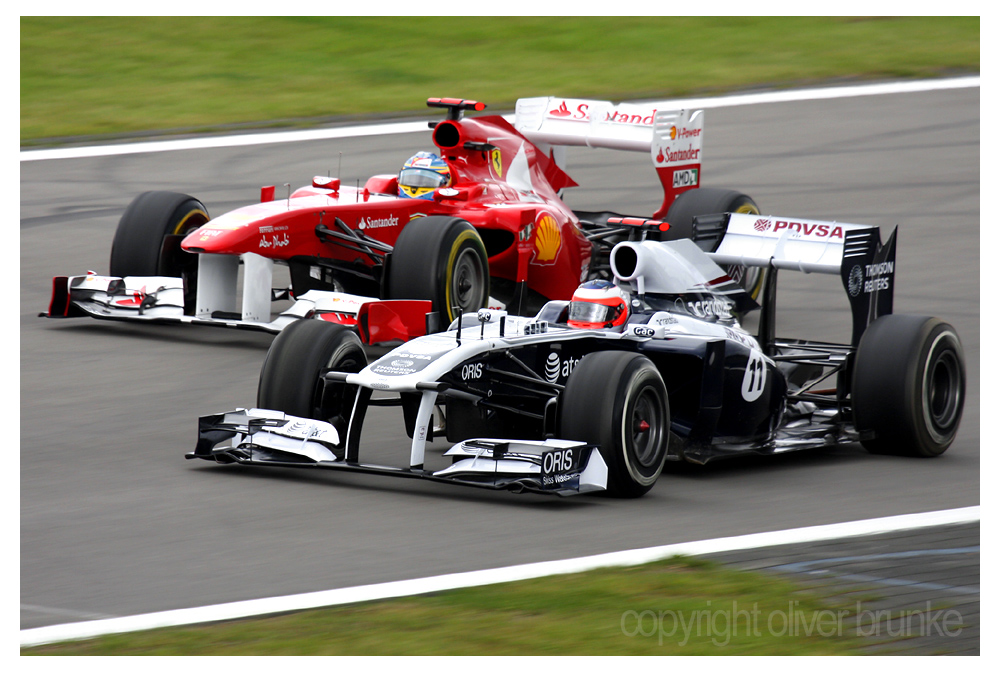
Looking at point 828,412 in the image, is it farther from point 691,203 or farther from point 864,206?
point 864,206

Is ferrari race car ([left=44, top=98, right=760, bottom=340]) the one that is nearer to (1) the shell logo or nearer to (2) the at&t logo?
(1) the shell logo

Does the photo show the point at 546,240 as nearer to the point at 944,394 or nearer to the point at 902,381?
the point at 944,394

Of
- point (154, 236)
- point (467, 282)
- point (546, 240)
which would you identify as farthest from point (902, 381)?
point (154, 236)

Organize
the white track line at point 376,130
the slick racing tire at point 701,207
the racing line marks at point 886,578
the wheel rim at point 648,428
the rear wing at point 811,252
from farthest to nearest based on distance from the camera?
the white track line at point 376,130
the slick racing tire at point 701,207
the rear wing at point 811,252
the wheel rim at point 648,428
the racing line marks at point 886,578

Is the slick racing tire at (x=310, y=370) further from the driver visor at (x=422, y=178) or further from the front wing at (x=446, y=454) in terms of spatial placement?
the driver visor at (x=422, y=178)

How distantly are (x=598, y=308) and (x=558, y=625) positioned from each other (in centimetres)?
342

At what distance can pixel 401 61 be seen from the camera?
95.0 feet

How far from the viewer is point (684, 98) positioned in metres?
26.2

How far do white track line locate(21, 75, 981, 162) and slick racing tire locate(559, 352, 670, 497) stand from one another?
1492cm

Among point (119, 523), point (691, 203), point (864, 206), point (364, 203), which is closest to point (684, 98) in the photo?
point (864, 206)

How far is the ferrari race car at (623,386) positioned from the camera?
8391mm

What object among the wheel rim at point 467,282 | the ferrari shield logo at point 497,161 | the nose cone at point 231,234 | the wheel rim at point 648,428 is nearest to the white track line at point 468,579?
the wheel rim at point 648,428

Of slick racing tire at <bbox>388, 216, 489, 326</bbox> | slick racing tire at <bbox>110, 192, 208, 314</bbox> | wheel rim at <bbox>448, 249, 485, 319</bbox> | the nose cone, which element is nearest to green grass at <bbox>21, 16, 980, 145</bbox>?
slick racing tire at <bbox>110, 192, 208, 314</bbox>

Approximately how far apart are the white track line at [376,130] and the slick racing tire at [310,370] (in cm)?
1356
